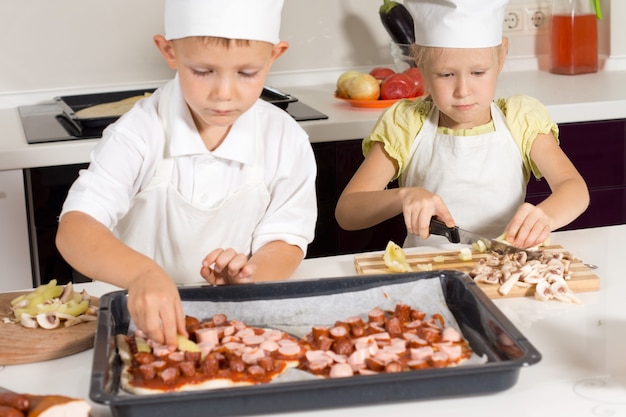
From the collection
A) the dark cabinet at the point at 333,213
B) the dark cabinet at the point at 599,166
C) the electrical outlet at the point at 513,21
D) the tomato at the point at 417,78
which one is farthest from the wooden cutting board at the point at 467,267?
the electrical outlet at the point at 513,21

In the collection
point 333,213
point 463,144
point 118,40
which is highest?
point 118,40

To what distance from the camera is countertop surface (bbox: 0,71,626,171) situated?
7.23ft

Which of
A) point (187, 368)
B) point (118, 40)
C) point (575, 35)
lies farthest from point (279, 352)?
point (575, 35)

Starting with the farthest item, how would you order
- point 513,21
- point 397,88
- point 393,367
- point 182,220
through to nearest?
point 513,21, point 397,88, point 182,220, point 393,367

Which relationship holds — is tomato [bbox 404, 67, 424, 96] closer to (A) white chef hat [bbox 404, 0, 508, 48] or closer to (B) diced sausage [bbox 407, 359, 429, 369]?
(A) white chef hat [bbox 404, 0, 508, 48]

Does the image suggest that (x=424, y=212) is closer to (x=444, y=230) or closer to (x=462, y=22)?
(x=444, y=230)

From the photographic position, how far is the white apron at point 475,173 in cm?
192

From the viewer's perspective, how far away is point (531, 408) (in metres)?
1.01

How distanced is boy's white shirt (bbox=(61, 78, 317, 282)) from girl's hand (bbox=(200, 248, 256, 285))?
0.74 ft

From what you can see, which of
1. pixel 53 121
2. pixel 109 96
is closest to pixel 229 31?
pixel 53 121

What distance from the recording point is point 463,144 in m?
1.92

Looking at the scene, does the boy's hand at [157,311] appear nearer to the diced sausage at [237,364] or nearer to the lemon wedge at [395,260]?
the diced sausage at [237,364]

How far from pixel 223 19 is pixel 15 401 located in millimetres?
629

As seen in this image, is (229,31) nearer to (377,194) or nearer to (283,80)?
(377,194)
